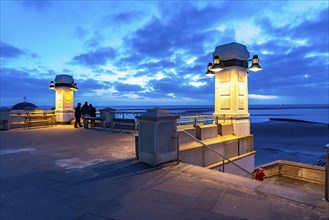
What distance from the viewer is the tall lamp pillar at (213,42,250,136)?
10.3 m

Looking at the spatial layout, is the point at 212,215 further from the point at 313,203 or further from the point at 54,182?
the point at 54,182

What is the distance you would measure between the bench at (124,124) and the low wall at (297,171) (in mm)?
8186

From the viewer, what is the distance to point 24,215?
3424 millimetres

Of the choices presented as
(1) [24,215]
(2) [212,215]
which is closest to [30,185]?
(1) [24,215]

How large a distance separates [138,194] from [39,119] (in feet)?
56.3

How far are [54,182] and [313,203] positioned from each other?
17.0ft

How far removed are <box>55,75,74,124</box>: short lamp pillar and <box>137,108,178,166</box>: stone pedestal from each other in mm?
14221

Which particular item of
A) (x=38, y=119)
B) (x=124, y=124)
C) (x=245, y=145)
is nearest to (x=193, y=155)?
(x=245, y=145)

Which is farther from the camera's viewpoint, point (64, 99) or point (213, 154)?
point (64, 99)

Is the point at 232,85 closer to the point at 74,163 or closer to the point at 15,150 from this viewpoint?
the point at 74,163

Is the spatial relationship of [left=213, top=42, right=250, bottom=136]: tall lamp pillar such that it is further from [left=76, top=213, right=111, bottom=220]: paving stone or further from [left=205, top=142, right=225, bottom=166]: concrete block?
[left=76, top=213, right=111, bottom=220]: paving stone

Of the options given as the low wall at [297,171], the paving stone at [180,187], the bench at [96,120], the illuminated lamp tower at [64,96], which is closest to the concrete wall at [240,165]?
the low wall at [297,171]

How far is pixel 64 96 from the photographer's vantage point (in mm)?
18516

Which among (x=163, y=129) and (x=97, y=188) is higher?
(x=163, y=129)
